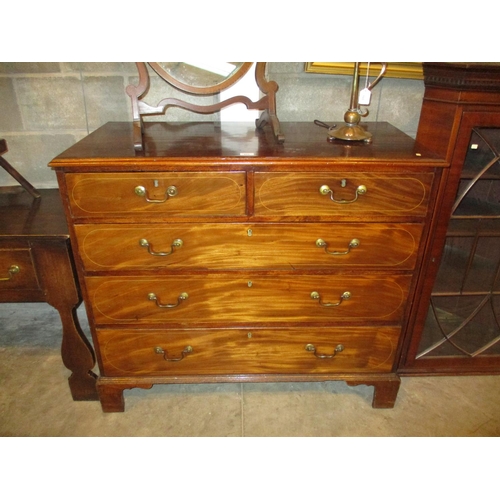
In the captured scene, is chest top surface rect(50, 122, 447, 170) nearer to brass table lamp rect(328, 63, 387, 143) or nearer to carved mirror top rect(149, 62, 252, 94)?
brass table lamp rect(328, 63, 387, 143)

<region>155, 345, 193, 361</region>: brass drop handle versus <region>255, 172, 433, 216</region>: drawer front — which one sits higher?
<region>255, 172, 433, 216</region>: drawer front

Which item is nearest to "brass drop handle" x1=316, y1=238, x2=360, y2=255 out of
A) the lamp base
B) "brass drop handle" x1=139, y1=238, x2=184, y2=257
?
the lamp base

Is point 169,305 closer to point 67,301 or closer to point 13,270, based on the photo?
point 67,301

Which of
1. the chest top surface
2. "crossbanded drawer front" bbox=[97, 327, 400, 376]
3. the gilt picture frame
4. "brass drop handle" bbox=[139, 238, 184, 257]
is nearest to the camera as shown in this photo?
the chest top surface

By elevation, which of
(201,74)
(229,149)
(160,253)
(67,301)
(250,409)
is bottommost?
(250,409)

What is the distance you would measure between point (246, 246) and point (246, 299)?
0.76 feet

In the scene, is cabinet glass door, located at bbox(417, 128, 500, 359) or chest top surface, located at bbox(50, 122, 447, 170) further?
cabinet glass door, located at bbox(417, 128, 500, 359)

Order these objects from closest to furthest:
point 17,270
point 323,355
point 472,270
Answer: point 17,270
point 323,355
point 472,270

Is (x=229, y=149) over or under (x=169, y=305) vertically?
over

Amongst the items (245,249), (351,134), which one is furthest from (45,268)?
(351,134)

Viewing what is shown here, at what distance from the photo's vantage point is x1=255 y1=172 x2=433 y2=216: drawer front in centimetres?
131

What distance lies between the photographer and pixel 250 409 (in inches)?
69.1

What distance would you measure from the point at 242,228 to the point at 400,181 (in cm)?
57

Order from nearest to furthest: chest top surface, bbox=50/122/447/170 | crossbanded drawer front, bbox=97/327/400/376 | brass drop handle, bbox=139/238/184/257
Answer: chest top surface, bbox=50/122/447/170, brass drop handle, bbox=139/238/184/257, crossbanded drawer front, bbox=97/327/400/376
